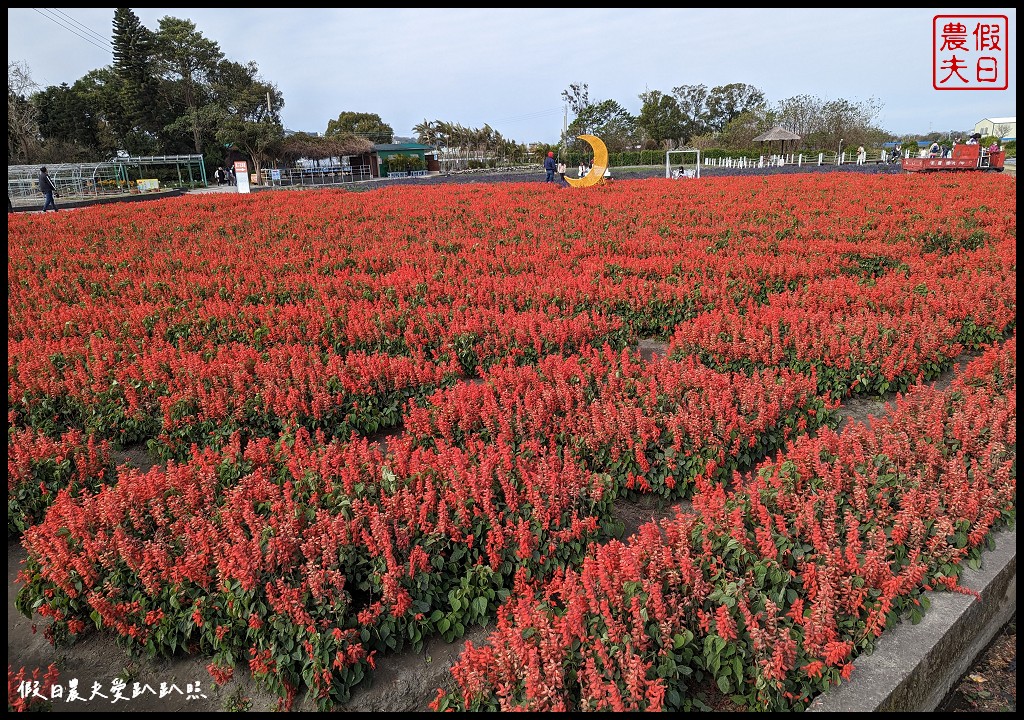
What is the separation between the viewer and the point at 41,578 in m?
3.50

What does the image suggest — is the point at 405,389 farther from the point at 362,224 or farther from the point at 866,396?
the point at 362,224

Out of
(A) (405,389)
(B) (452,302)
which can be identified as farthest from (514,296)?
(A) (405,389)

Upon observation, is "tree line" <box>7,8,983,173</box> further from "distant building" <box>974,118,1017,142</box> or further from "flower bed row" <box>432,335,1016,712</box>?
"flower bed row" <box>432,335,1016,712</box>

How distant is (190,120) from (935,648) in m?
55.5

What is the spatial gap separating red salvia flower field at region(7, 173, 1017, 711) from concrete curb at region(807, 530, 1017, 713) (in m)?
0.09

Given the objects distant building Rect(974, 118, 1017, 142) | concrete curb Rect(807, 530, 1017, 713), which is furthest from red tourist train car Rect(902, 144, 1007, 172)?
distant building Rect(974, 118, 1017, 142)

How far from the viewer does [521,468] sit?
13.0 feet

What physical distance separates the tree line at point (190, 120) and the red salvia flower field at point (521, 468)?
43.9 metres

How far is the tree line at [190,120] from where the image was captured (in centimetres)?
4634

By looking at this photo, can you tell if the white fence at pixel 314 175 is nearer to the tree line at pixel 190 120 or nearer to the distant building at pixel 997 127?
the tree line at pixel 190 120

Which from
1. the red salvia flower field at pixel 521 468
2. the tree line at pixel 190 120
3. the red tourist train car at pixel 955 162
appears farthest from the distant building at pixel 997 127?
the red salvia flower field at pixel 521 468

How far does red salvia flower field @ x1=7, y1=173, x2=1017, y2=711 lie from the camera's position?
9.68 feet

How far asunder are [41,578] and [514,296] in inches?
223

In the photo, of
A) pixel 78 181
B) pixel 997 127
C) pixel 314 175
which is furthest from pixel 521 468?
pixel 997 127
